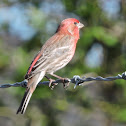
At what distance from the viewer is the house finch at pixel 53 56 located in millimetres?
5270

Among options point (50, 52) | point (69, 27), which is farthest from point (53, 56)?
point (69, 27)

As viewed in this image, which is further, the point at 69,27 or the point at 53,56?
the point at 69,27

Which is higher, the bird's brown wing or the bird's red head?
the bird's red head

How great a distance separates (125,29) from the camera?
7.68 meters

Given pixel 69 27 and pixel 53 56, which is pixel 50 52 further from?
pixel 69 27

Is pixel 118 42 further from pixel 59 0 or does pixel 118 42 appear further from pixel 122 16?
pixel 59 0

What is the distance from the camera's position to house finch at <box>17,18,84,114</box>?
17.3 feet

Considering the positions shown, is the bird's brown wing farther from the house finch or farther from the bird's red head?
the bird's red head

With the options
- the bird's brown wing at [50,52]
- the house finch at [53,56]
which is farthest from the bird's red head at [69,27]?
the bird's brown wing at [50,52]

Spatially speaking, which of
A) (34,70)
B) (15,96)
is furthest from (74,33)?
(15,96)

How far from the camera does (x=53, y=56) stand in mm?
5859

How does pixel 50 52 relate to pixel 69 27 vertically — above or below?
below

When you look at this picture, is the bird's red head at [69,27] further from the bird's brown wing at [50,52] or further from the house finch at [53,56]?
the bird's brown wing at [50,52]

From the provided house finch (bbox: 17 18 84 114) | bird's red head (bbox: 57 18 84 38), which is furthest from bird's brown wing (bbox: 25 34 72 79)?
bird's red head (bbox: 57 18 84 38)
